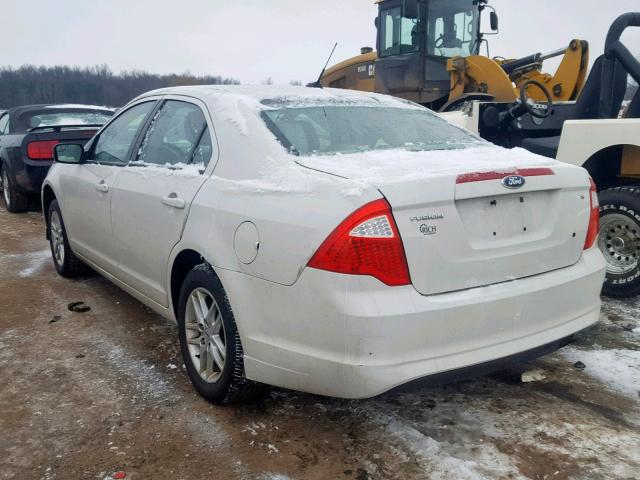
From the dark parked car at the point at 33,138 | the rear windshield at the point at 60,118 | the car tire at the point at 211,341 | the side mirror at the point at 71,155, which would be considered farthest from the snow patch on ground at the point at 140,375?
the rear windshield at the point at 60,118

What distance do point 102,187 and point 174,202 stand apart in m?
1.18

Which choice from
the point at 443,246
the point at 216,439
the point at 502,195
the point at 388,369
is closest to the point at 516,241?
the point at 502,195

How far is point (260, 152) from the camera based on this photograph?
2836 mm

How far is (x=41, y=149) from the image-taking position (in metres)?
8.53

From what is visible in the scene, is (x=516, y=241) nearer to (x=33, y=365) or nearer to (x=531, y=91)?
(x=33, y=365)

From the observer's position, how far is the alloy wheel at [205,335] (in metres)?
2.97

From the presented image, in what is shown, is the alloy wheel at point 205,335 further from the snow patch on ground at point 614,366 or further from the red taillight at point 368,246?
the snow patch on ground at point 614,366

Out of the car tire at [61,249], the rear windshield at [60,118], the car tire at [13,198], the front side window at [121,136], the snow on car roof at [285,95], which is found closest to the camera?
the snow on car roof at [285,95]

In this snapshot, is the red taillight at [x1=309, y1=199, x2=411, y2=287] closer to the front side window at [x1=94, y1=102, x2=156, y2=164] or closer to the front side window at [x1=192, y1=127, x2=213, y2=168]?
the front side window at [x1=192, y1=127, x2=213, y2=168]

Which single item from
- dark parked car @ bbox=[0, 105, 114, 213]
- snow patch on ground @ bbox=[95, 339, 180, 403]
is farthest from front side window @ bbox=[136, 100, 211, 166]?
dark parked car @ bbox=[0, 105, 114, 213]

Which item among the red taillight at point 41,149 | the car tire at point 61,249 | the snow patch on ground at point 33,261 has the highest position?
the red taillight at point 41,149

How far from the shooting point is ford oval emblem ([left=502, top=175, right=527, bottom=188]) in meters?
2.54

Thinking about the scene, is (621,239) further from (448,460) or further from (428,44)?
(428,44)

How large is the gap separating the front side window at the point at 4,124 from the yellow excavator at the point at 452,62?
238 inches
